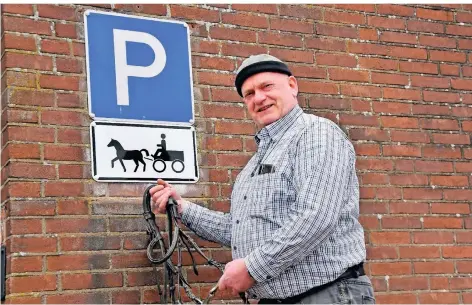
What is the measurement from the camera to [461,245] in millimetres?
4801

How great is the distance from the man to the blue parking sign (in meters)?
0.73

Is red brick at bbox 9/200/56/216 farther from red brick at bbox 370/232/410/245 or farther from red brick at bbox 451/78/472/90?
red brick at bbox 451/78/472/90

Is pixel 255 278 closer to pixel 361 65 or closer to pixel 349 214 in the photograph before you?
pixel 349 214

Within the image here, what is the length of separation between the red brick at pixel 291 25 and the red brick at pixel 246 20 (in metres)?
0.05

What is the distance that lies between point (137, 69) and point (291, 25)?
1.05 meters

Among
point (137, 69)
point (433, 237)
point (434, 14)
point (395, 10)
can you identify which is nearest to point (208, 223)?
point (137, 69)

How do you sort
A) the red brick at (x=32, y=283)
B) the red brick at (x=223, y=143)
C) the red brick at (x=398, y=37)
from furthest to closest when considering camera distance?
1. the red brick at (x=398, y=37)
2. the red brick at (x=223, y=143)
3. the red brick at (x=32, y=283)

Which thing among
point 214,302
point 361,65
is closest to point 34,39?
point 214,302

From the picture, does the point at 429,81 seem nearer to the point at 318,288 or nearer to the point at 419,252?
the point at 419,252

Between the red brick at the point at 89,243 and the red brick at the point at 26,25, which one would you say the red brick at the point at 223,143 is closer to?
the red brick at the point at 89,243

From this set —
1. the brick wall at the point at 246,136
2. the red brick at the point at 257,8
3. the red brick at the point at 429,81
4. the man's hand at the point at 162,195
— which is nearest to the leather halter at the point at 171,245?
the man's hand at the point at 162,195

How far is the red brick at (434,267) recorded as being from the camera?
4.63 metres

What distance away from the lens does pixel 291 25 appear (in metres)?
4.61

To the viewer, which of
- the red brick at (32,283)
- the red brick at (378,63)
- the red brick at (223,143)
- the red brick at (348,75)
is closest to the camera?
the red brick at (32,283)
